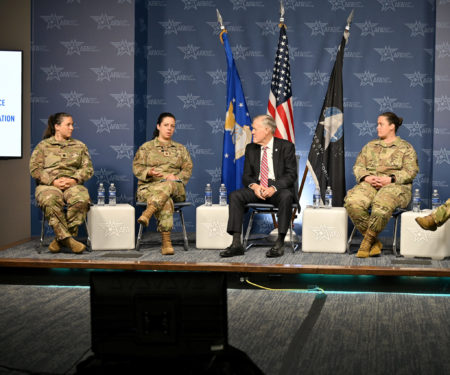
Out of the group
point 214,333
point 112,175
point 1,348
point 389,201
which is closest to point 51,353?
point 1,348

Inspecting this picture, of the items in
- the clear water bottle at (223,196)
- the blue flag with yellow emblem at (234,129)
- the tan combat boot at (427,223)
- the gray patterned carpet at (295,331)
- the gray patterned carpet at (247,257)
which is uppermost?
the blue flag with yellow emblem at (234,129)

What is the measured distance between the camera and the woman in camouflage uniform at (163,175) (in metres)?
5.57

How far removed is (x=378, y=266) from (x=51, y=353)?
2.54m

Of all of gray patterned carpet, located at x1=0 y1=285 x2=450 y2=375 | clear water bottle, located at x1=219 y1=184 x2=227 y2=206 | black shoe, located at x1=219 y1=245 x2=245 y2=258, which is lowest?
gray patterned carpet, located at x1=0 y1=285 x2=450 y2=375

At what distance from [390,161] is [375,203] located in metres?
0.47

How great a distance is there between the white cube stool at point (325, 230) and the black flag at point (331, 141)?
749 millimetres

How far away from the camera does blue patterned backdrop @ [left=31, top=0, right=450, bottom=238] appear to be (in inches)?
261

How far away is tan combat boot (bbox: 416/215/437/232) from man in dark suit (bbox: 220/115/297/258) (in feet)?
3.33

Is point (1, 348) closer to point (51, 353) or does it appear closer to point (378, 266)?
point (51, 353)

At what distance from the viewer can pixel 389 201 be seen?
5402 millimetres

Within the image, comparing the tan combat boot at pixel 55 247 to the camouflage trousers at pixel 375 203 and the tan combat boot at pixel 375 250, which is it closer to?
the camouflage trousers at pixel 375 203

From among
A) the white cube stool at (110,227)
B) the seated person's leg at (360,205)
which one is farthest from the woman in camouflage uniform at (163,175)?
the seated person's leg at (360,205)

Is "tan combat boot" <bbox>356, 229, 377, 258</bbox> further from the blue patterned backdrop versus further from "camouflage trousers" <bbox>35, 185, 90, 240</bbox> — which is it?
"camouflage trousers" <bbox>35, 185, 90, 240</bbox>

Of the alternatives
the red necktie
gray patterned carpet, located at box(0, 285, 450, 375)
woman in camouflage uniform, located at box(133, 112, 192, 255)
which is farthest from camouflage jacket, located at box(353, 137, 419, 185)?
woman in camouflage uniform, located at box(133, 112, 192, 255)
